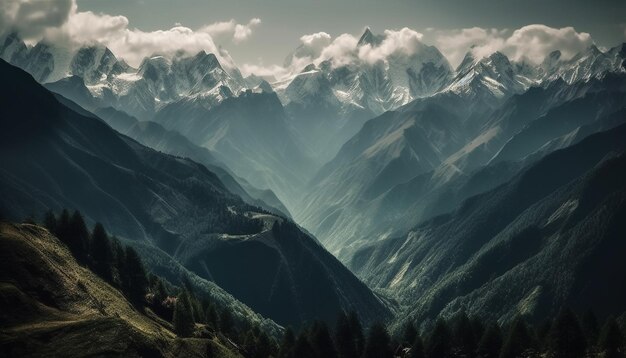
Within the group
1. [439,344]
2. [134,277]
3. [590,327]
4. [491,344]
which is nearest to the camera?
[491,344]

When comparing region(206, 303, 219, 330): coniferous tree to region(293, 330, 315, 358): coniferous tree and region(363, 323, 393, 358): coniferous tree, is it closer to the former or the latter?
region(293, 330, 315, 358): coniferous tree

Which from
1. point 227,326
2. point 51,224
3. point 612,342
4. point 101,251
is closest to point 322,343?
point 227,326

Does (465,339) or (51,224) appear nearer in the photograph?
(465,339)

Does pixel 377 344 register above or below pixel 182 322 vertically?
below

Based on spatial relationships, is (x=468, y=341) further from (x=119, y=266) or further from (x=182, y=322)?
(x=119, y=266)

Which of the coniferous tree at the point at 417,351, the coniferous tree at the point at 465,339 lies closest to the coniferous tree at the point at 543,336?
the coniferous tree at the point at 465,339

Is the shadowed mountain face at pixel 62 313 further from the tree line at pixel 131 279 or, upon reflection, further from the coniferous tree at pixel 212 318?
the coniferous tree at pixel 212 318
